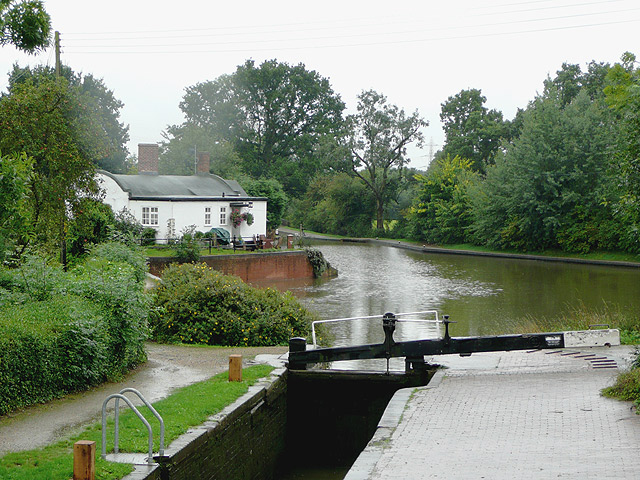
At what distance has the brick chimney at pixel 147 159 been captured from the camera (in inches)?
1901

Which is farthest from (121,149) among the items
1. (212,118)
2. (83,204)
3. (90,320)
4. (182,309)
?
(90,320)

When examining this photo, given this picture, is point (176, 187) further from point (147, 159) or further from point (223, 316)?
point (223, 316)

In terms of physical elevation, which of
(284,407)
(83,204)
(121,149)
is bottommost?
(284,407)

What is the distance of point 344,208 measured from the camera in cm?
8250

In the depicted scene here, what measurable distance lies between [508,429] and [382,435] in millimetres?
1627

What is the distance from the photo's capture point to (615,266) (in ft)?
154

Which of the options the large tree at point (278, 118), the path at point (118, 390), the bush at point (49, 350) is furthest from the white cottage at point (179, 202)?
the large tree at point (278, 118)

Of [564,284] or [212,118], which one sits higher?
[212,118]

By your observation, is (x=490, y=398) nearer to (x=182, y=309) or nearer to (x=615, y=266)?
(x=182, y=309)

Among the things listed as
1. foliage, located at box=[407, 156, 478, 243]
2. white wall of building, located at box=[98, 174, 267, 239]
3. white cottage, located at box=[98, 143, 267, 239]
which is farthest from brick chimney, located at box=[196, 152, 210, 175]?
foliage, located at box=[407, 156, 478, 243]

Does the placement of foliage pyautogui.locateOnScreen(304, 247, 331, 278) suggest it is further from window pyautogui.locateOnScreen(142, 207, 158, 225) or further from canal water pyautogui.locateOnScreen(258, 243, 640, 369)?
window pyautogui.locateOnScreen(142, 207, 158, 225)

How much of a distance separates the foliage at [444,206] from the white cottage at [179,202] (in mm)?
22375

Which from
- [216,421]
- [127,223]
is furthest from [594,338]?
[127,223]

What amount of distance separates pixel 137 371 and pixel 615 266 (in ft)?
133
